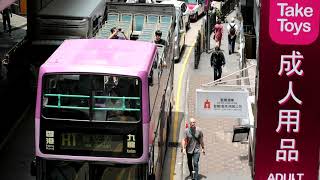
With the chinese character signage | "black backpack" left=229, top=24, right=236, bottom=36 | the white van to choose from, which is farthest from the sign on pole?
"black backpack" left=229, top=24, right=236, bottom=36

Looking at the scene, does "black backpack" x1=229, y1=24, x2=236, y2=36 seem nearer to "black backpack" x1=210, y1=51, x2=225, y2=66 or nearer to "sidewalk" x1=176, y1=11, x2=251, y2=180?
"black backpack" x1=210, y1=51, x2=225, y2=66

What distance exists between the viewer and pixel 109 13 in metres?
22.6

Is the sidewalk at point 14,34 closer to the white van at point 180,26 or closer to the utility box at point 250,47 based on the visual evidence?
the white van at point 180,26

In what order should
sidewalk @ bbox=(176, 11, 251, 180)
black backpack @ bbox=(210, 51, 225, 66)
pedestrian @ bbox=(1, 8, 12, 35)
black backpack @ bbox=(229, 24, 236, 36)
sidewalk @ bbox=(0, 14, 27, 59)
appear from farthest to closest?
1. pedestrian @ bbox=(1, 8, 12, 35)
2. sidewalk @ bbox=(0, 14, 27, 59)
3. black backpack @ bbox=(229, 24, 236, 36)
4. black backpack @ bbox=(210, 51, 225, 66)
5. sidewalk @ bbox=(176, 11, 251, 180)

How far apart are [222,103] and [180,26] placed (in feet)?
54.0

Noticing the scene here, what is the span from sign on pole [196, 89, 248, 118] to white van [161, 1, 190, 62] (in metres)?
12.8

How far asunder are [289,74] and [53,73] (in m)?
5.33

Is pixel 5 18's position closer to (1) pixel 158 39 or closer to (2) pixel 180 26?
(2) pixel 180 26

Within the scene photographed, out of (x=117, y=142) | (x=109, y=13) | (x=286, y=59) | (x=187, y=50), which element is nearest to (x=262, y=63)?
(x=286, y=59)

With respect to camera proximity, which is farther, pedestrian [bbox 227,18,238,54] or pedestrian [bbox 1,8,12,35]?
pedestrian [bbox 1,8,12,35]

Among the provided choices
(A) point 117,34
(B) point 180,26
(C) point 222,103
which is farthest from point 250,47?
(C) point 222,103

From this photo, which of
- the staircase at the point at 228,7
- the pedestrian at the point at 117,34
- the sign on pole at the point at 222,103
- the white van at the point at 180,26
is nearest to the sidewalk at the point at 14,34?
the white van at the point at 180,26

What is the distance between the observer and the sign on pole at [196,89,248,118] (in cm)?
1388

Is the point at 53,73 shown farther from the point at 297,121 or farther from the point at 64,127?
the point at 297,121
